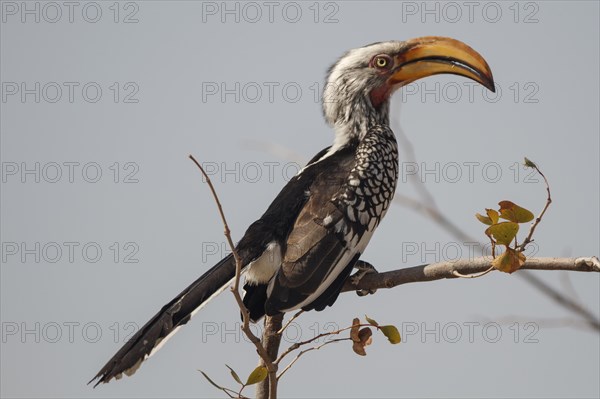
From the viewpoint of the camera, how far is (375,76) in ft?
21.1

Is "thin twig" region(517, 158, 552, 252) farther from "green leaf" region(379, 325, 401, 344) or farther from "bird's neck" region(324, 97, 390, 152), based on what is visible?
"bird's neck" region(324, 97, 390, 152)

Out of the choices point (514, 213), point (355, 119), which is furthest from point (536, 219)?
point (355, 119)

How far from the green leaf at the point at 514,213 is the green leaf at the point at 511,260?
0.13 meters

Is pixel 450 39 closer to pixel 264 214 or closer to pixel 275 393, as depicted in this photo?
pixel 264 214

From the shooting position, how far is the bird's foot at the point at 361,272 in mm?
5191

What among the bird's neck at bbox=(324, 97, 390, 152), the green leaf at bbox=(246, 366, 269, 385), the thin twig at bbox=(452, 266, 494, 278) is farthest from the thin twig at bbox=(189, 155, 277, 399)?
the bird's neck at bbox=(324, 97, 390, 152)

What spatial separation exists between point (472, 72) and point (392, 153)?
2.50 feet

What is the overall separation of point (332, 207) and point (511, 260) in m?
1.77

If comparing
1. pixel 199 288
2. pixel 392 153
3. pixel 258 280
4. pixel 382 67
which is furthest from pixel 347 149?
pixel 199 288

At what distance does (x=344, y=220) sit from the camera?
531 centimetres

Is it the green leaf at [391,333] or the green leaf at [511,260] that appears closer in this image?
the green leaf at [511,260]

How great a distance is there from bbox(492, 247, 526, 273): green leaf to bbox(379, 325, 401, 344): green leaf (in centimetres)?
53

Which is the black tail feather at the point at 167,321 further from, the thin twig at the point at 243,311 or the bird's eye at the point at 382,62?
the bird's eye at the point at 382,62

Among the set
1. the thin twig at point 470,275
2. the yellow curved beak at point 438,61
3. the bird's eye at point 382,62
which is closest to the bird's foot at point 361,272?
the thin twig at point 470,275
